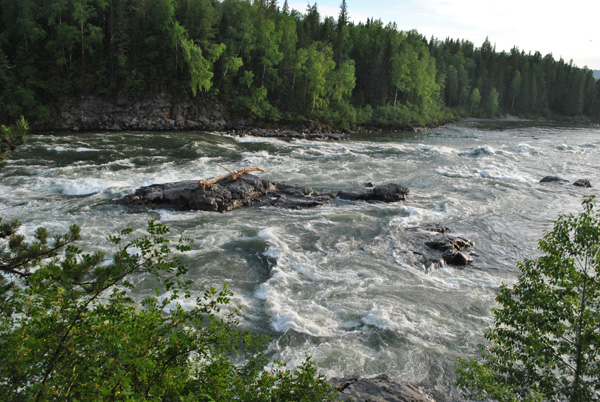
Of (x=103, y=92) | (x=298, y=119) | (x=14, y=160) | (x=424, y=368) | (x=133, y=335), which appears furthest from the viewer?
(x=298, y=119)

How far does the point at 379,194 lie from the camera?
76.5 feet

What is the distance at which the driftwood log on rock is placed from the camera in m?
20.4

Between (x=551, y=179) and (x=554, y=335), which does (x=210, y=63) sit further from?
(x=554, y=335)

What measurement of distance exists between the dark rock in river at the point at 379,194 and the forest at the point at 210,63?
90.2ft

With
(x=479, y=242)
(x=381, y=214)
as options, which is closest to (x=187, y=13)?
(x=381, y=214)

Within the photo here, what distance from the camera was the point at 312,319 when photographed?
1155 cm

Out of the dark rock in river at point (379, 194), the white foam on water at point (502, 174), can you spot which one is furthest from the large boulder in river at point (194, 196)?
the white foam on water at point (502, 174)

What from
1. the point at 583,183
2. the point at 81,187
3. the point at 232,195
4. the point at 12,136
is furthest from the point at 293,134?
the point at 12,136

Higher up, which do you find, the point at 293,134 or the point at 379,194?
the point at 293,134

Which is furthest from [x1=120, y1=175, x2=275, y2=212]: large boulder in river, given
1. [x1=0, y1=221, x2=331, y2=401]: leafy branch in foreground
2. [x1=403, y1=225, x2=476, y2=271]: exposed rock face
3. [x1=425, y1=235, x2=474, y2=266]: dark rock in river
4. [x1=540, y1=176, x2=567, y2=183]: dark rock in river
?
[x1=540, y1=176, x2=567, y2=183]: dark rock in river

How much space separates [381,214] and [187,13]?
45.4 m

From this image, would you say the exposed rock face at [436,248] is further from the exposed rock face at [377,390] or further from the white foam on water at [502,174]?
the white foam on water at [502,174]

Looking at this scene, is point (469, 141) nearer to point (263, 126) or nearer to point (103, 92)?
point (263, 126)

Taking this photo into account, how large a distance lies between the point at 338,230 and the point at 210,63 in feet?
130
